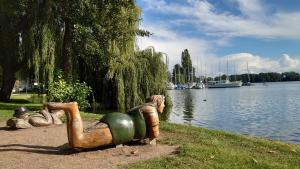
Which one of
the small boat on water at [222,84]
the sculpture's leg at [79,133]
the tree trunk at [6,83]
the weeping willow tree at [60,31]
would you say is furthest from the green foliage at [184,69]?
the sculpture's leg at [79,133]

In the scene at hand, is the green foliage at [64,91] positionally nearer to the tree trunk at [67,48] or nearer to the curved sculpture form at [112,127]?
the tree trunk at [67,48]

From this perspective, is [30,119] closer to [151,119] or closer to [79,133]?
[79,133]

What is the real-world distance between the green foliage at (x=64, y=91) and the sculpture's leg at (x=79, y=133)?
11179 millimetres

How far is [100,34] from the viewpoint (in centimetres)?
2212

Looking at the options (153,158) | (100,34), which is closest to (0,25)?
(100,34)

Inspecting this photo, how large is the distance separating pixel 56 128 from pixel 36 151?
12.7ft

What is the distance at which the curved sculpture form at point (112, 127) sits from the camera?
9062 millimetres

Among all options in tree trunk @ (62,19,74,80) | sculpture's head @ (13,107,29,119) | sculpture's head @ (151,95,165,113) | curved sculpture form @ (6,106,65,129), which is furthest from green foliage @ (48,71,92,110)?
sculpture's head @ (151,95,165,113)

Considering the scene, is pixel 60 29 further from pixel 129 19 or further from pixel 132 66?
pixel 132 66

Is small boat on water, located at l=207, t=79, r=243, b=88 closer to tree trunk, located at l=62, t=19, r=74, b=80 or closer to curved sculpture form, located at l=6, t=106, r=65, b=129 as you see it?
tree trunk, located at l=62, t=19, r=74, b=80

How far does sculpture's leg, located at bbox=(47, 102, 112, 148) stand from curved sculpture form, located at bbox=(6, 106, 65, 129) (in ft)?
13.4

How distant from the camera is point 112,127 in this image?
366 inches

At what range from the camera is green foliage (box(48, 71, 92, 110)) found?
20.3m

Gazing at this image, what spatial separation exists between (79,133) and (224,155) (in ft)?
10.6
